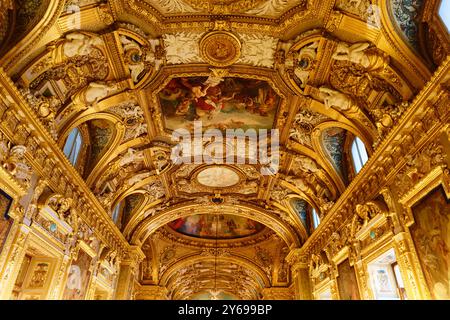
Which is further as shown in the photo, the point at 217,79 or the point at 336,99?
the point at 217,79

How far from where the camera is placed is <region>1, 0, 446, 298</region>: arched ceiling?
780cm

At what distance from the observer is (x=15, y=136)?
722 cm

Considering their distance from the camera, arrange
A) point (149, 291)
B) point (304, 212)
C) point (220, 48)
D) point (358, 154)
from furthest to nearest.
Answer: point (149, 291) → point (304, 212) → point (358, 154) → point (220, 48)

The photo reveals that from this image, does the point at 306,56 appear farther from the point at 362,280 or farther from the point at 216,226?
the point at 216,226

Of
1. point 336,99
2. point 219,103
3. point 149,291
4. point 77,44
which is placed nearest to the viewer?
point 77,44

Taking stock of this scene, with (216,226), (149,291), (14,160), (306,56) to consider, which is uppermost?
(216,226)

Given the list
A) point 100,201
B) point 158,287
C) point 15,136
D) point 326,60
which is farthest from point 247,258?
point 15,136

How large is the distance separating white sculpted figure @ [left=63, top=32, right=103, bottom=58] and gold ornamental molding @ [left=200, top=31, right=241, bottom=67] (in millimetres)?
2935

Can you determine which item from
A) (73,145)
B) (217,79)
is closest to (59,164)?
(73,145)

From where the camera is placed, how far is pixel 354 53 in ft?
26.9

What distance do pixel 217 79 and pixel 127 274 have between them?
10471 mm

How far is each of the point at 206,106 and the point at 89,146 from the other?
4438 millimetres

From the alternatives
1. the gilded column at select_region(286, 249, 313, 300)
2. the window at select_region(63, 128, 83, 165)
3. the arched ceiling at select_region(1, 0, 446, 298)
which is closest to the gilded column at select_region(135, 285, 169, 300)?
the gilded column at select_region(286, 249, 313, 300)

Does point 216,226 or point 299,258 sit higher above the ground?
point 216,226
